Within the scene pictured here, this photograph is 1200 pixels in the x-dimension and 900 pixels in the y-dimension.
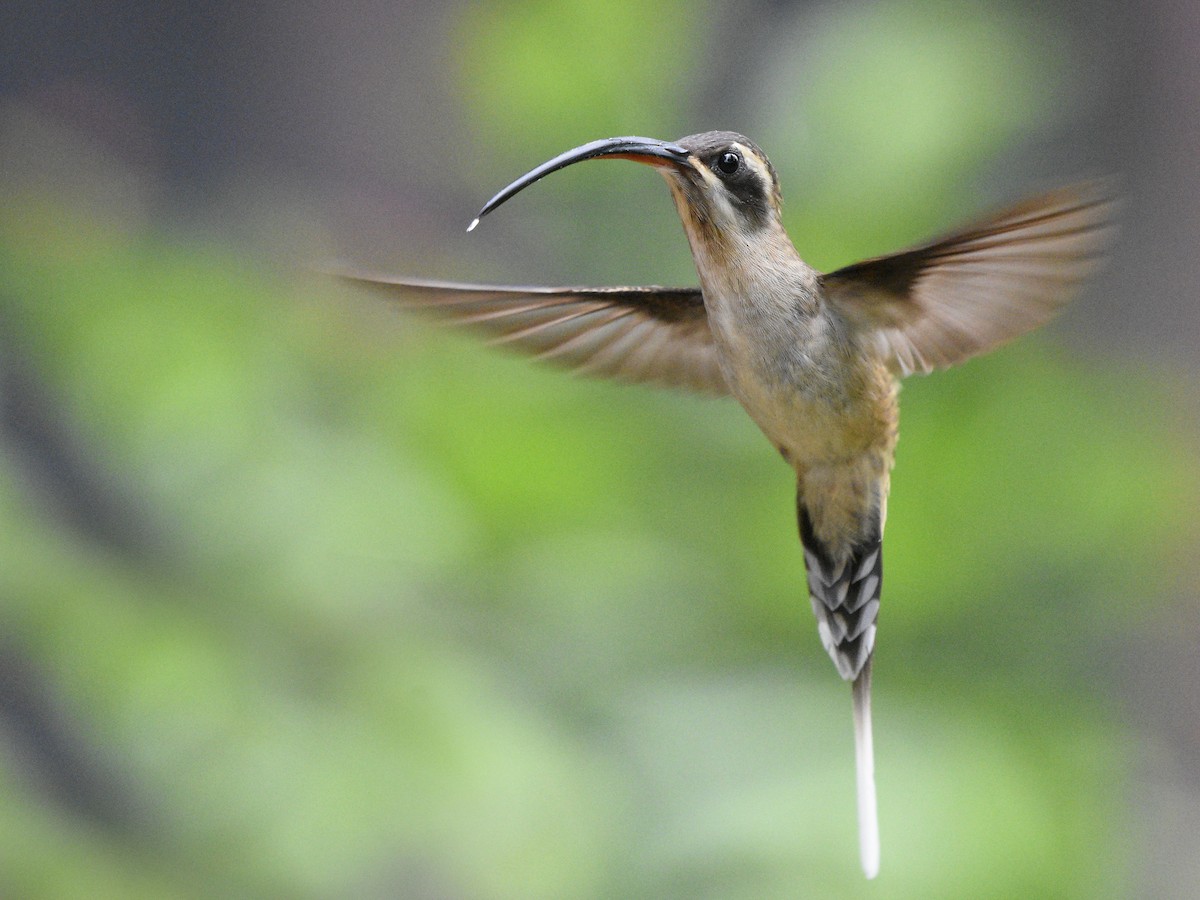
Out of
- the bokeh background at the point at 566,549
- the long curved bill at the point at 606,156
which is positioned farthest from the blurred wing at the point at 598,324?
the bokeh background at the point at 566,549

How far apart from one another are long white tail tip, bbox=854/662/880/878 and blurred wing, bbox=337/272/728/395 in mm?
215

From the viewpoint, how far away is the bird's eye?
2.25 ft

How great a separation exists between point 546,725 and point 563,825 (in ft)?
0.49

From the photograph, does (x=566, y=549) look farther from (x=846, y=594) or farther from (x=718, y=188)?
(x=718, y=188)

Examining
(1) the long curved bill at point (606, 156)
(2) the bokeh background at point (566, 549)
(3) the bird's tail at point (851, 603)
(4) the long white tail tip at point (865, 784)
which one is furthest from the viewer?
(2) the bokeh background at point (566, 549)

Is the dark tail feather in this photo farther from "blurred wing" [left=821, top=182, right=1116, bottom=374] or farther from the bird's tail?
"blurred wing" [left=821, top=182, right=1116, bottom=374]

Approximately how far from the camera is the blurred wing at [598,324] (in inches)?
30.2

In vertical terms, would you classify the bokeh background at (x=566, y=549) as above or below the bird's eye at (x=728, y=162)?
below

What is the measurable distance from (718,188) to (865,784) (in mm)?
325

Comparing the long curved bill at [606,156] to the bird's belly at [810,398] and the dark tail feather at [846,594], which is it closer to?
the bird's belly at [810,398]

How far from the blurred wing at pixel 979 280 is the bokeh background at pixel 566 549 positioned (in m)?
0.89

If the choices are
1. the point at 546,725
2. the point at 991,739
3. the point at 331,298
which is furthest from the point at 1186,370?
the point at 331,298

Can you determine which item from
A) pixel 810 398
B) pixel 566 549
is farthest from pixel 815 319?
pixel 566 549

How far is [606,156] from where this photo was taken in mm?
597
